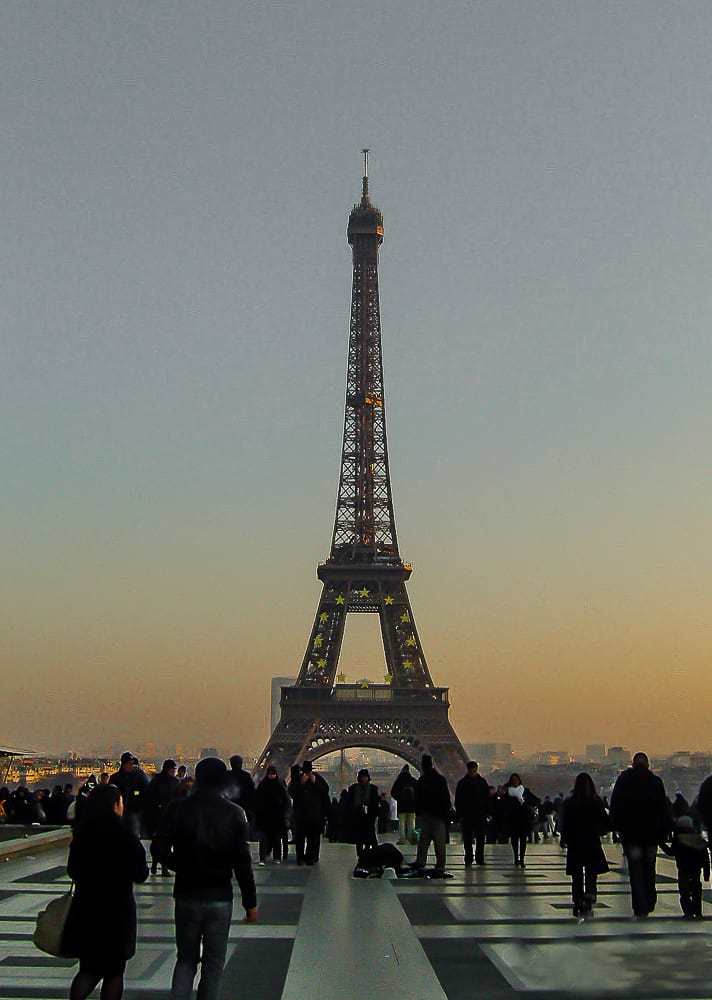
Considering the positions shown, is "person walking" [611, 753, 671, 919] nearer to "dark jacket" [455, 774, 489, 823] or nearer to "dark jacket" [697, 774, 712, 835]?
"dark jacket" [697, 774, 712, 835]

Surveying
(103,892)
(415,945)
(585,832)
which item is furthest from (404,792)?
(103,892)

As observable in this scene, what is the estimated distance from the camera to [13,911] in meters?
13.3

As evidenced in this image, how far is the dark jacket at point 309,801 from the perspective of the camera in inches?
787

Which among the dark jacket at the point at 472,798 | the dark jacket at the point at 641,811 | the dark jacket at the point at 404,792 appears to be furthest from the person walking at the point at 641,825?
the dark jacket at the point at 404,792

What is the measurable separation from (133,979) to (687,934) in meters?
5.32

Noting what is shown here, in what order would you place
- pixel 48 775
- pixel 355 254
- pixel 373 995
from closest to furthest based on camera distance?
pixel 373 995 < pixel 355 254 < pixel 48 775

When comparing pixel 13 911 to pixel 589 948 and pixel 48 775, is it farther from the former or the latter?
pixel 48 775

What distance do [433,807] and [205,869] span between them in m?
10.7

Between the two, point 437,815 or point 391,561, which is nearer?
point 437,815

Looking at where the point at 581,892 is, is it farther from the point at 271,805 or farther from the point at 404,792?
the point at 404,792

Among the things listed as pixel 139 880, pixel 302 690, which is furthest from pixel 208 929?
pixel 302 690

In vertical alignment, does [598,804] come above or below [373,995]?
above

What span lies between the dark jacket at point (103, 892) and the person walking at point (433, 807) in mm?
10443

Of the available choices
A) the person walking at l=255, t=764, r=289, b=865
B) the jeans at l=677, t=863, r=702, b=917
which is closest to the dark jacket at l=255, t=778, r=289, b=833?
the person walking at l=255, t=764, r=289, b=865
